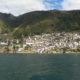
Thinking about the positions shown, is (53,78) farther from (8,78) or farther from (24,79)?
(8,78)

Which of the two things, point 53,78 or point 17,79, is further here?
point 53,78

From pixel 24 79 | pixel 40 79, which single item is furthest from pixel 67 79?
pixel 24 79

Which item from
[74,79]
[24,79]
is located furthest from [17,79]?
[74,79]

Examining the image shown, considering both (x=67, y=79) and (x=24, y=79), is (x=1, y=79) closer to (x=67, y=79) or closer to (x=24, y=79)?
(x=24, y=79)

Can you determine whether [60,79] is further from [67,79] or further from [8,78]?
[8,78]

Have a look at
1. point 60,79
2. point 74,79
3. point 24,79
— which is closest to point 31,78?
point 24,79

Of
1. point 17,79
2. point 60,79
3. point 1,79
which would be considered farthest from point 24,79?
point 60,79

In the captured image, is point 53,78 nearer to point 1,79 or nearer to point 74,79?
point 74,79
